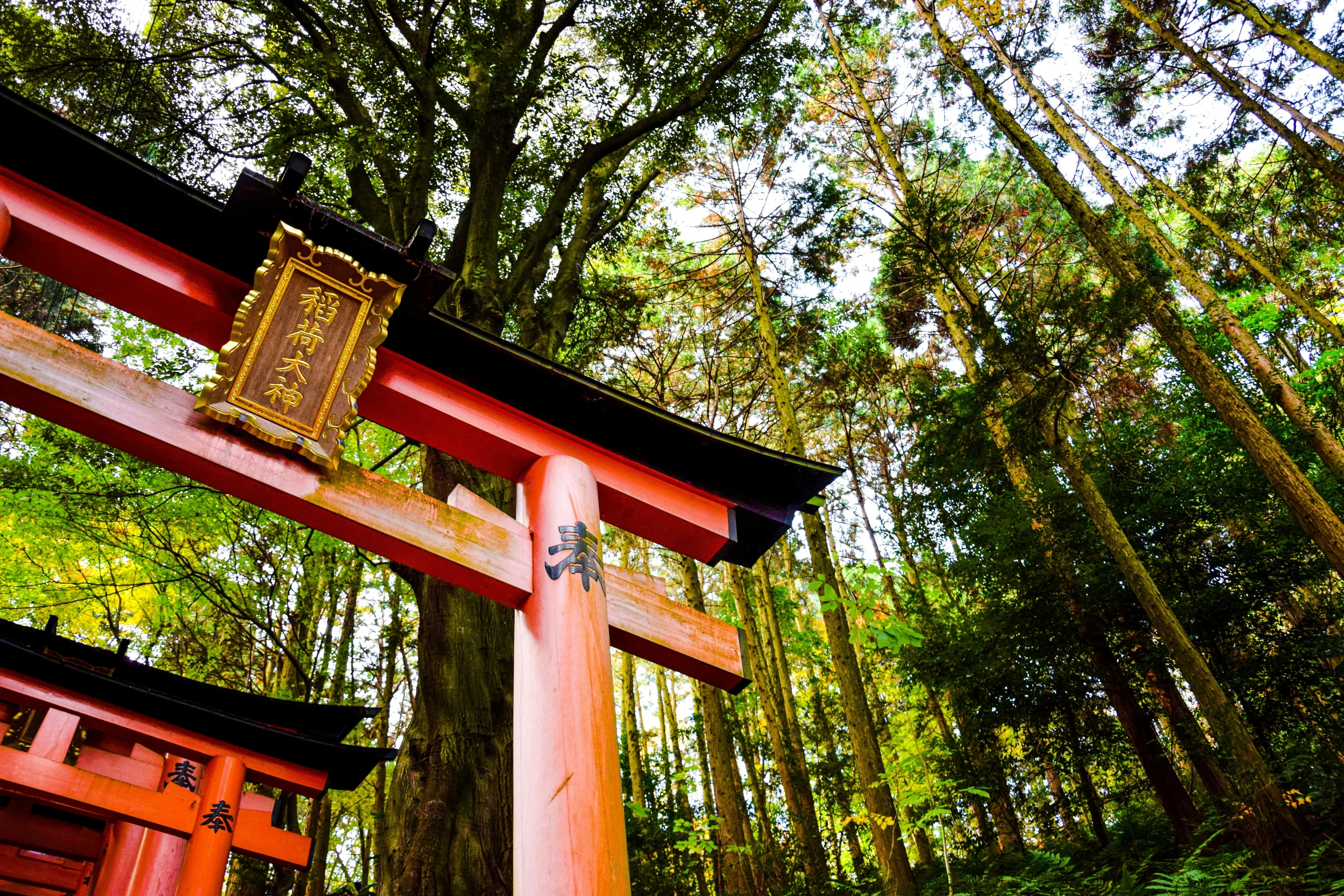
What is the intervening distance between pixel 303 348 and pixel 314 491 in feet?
2.04

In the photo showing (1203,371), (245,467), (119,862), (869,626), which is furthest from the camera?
(1203,371)

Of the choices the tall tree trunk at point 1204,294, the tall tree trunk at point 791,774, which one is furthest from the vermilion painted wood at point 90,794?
the tall tree trunk at point 1204,294

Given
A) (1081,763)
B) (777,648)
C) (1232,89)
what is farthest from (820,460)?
(1232,89)

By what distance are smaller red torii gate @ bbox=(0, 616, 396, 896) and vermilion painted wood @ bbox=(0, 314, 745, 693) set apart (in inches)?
150

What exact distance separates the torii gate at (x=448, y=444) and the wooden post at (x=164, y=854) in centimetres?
476

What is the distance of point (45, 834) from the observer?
256 inches

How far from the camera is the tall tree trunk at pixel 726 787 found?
31.4 feet

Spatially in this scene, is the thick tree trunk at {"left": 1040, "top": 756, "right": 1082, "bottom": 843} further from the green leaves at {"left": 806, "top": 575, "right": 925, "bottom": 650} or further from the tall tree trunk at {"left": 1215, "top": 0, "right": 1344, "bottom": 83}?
the tall tree trunk at {"left": 1215, "top": 0, "right": 1344, "bottom": 83}

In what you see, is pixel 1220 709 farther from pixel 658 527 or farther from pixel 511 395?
pixel 511 395

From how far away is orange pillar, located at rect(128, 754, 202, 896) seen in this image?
6.05 metres

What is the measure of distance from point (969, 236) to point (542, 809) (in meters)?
16.4

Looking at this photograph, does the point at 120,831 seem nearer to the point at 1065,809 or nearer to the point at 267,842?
the point at 267,842

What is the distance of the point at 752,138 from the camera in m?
12.0

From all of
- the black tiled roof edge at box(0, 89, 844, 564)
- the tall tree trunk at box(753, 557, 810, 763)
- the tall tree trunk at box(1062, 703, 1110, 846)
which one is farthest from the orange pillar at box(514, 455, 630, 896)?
the tall tree trunk at box(1062, 703, 1110, 846)
